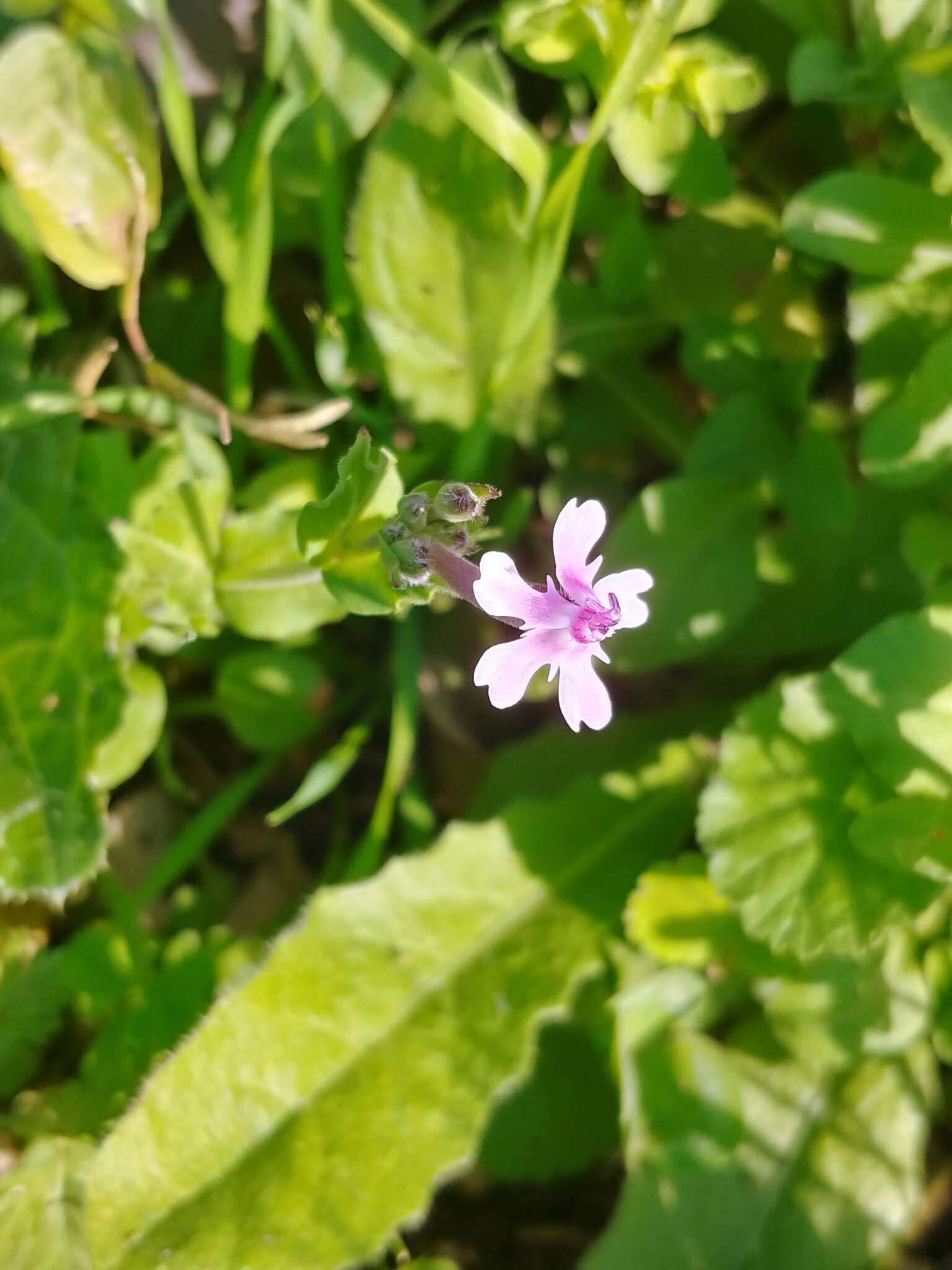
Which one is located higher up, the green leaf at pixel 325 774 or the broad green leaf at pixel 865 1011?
the green leaf at pixel 325 774

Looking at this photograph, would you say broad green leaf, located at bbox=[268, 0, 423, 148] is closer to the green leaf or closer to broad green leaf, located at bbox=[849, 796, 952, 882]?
the green leaf

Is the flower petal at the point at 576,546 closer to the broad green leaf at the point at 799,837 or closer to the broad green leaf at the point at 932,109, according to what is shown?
the broad green leaf at the point at 799,837

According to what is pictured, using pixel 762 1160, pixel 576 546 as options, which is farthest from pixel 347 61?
pixel 762 1160

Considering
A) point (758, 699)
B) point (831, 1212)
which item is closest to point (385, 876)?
point (758, 699)

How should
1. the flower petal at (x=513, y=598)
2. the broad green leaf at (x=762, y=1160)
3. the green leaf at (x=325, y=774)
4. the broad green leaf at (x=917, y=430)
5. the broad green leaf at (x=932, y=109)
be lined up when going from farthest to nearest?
the broad green leaf at (x=762, y=1160)
the green leaf at (x=325, y=774)
the broad green leaf at (x=917, y=430)
the broad green leaf at (x=932, y=109)
the flower petal at (x=513, y=598)

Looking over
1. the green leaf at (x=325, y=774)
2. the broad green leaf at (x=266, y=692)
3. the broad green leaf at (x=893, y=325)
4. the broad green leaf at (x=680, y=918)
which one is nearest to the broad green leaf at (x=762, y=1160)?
the broad green leaf at (x=680, y=918)

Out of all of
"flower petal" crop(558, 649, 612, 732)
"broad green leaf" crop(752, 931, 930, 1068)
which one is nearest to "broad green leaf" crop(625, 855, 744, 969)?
"broad green leaf" crop(752, 931, 930, 1068)
